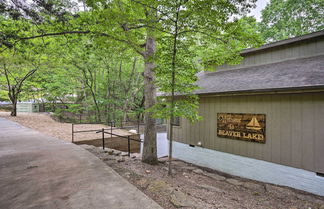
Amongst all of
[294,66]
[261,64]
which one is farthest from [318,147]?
[261,64]

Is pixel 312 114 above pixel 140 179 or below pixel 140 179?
above

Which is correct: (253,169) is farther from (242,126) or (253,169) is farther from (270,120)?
(270,120)

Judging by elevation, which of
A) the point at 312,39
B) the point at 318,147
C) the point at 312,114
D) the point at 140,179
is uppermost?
the point at 312,39

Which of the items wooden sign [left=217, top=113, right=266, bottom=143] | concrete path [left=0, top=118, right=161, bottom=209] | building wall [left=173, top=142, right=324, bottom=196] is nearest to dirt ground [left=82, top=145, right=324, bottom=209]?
building wall [left=173, top=142, right=324, bottom=196]

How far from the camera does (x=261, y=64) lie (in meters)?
6.68

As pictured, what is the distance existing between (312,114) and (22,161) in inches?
294

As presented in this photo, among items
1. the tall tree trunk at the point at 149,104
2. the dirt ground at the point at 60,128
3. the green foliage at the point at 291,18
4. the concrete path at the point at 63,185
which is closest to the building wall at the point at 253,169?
the tall tree trunk at the point at 149,104

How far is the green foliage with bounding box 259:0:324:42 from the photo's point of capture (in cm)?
1380

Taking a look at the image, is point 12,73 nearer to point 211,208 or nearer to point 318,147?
Result: point 211,208

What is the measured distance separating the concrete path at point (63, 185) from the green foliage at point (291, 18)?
18.1 meters

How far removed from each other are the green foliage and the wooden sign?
1383cm

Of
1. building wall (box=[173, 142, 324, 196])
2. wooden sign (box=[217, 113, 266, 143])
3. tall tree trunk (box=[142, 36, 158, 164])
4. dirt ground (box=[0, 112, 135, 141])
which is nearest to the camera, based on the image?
building wall (box=[173, 142, 324, 196])

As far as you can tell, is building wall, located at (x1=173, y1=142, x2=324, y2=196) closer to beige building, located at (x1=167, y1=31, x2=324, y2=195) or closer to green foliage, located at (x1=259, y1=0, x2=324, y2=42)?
beige building, located at (x1=167, y1=31, x2=324, y2=195)

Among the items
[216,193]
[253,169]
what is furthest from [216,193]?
[253,169]
